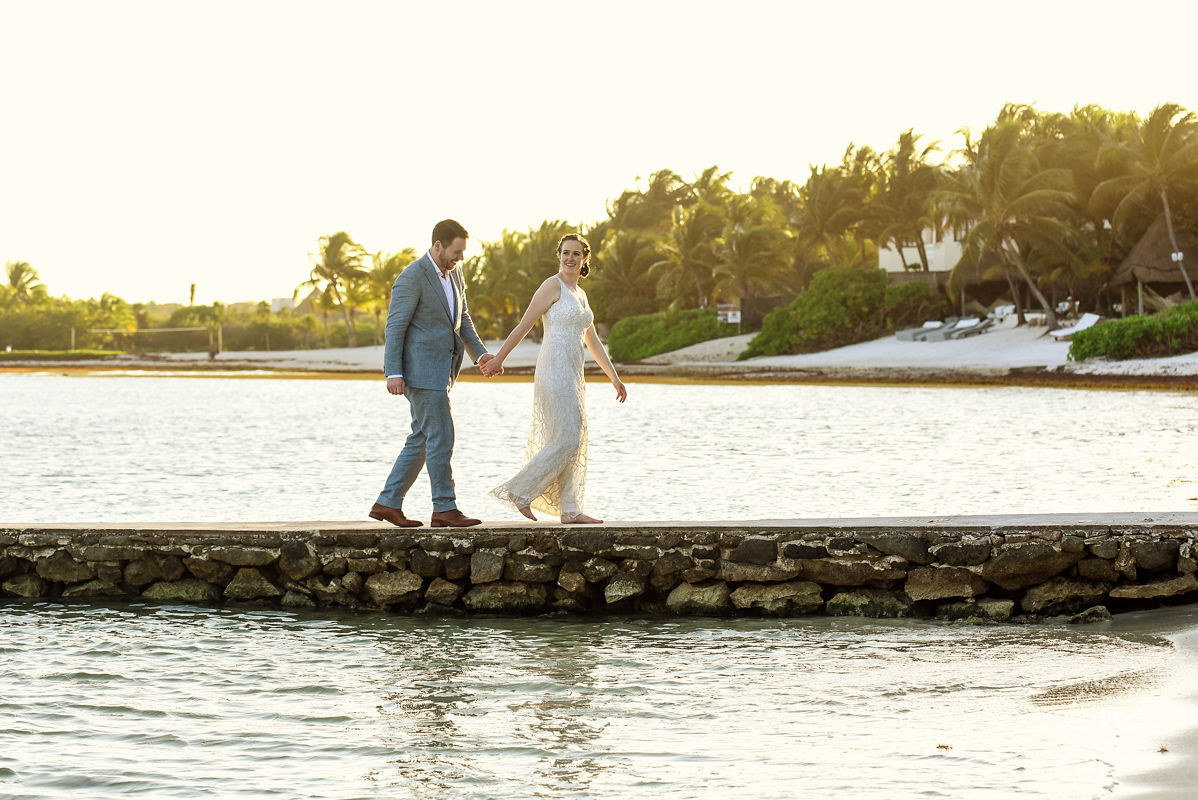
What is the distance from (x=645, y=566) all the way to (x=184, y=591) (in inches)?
108

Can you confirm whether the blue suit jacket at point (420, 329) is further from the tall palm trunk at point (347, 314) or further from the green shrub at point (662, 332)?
the tall palm trunk at point (347, 314)

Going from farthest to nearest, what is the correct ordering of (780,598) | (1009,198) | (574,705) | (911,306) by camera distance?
(911,306)
(1009,198)
(780,598)
(574,705)

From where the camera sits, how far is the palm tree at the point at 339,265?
87.2 m

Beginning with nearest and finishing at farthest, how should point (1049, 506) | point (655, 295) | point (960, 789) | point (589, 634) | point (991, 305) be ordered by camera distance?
point (960, 789) → point (589, 634) → point (1049, 506) → point (991, 305) → point (655, 295)

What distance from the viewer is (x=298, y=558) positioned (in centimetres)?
798

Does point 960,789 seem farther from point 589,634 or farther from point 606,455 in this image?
point 606,455

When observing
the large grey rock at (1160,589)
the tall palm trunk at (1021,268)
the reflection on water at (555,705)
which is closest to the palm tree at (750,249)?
the tall palm trunk at (1021,268)

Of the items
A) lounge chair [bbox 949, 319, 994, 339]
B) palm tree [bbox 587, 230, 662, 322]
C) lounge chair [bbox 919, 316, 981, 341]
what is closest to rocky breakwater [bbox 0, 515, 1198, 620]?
lounge chair [bbox 949, 319, 994, 339]

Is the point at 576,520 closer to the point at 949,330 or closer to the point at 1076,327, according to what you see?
the point at 1076,327

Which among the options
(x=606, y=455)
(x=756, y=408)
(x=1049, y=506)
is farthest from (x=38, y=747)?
(x=756, y=408)

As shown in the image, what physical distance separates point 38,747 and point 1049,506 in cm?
1034

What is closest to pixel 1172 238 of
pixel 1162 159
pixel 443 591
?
pixel 1162 159

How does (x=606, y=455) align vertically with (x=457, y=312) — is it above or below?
below

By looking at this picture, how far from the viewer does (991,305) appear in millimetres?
55156
